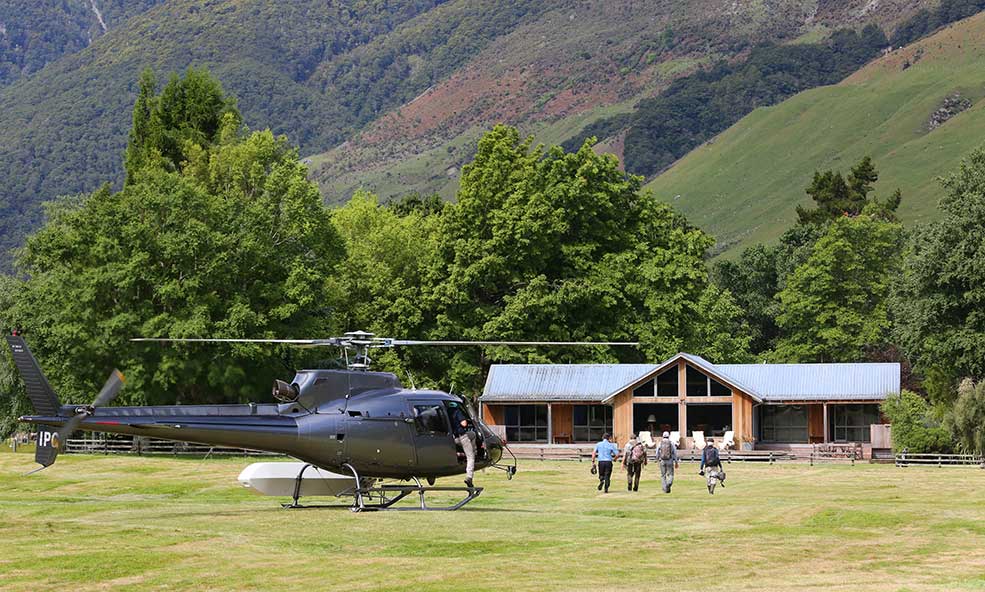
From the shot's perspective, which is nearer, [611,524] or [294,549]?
[294,549]

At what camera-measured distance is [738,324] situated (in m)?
103

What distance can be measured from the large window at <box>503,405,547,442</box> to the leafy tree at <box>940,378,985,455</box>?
66.0ft

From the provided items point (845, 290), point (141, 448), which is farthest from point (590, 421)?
point (845, 290)

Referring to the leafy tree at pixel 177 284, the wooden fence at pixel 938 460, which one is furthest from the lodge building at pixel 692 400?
the leafy tree at pixel 177 284

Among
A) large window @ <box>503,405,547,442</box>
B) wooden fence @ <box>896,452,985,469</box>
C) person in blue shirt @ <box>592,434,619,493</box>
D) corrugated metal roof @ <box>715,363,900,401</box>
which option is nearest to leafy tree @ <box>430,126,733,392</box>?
large window @ <box>503,405,547,442</box>

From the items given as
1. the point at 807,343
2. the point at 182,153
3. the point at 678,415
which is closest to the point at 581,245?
the point at 678,415

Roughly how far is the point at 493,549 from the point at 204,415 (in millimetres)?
7927

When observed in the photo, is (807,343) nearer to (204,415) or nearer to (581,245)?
(581,245)

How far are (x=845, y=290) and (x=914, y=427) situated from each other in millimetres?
35374

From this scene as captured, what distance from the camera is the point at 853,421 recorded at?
66.8 meters

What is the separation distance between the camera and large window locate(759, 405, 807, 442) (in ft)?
223

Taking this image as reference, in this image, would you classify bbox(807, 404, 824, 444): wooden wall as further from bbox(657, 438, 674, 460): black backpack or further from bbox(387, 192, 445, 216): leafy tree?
bbox(387, 192, 445, 216): leafy tree

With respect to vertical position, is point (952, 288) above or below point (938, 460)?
above

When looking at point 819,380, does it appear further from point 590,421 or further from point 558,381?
point 558,381
